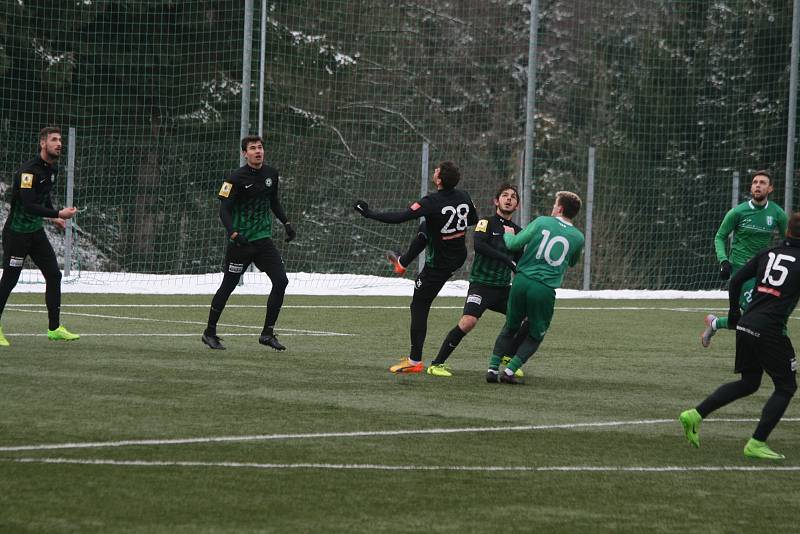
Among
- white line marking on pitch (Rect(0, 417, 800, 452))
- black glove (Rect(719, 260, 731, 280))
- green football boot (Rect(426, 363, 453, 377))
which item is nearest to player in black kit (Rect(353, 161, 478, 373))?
green football boot (Rect(426, 363, 453, 377))

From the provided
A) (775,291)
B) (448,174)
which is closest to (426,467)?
(775,291)

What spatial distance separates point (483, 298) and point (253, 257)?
2410 millimetres

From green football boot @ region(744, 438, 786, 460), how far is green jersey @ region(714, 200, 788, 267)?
5529 mm

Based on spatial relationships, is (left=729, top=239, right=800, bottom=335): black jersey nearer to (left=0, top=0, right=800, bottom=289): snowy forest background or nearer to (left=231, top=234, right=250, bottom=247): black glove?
(left=231, top=234, right=250, bottom=247): black glove

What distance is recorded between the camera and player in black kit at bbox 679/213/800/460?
7.09 meters

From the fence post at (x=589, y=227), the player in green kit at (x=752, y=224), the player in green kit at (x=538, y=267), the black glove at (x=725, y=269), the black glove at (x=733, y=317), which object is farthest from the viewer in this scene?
the fence post at (x=589, y=227)

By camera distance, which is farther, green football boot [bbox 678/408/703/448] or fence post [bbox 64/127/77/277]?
fence post [bbox 64/127/77/277]

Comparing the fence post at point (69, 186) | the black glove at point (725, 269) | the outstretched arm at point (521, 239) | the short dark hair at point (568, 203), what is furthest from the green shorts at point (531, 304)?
the fence post at point (69, 186)

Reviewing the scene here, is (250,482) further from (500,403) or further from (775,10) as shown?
(775,10)

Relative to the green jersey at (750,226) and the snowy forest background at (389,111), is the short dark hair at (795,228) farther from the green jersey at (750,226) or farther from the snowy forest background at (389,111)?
the snowy forest background at (389,111)

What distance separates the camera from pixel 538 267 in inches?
392

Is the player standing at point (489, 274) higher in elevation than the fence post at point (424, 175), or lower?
lower

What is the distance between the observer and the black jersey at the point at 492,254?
34.1 feet

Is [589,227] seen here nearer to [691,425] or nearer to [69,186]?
[69,186]
